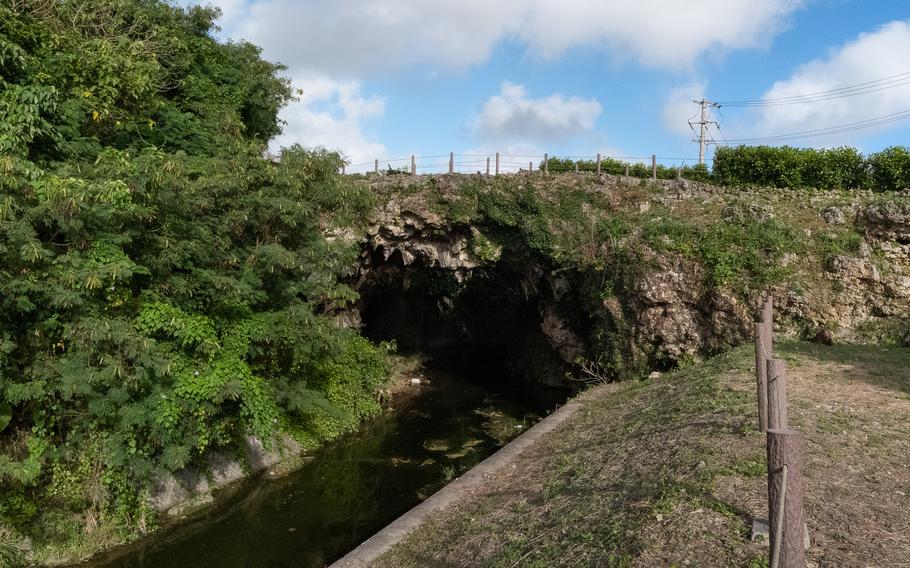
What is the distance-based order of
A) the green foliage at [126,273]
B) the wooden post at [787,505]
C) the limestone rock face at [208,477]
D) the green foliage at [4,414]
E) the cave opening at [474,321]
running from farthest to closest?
the cave opening at [474,321] → the limestone rock face at [208,477] → the green foliage at [4,414] → the green foliage at [126,273] → the wooden post at [787,505]

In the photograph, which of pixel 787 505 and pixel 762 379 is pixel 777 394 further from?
pixel 787 505

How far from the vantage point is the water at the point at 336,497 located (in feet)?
26.5

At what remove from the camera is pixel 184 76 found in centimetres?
1430

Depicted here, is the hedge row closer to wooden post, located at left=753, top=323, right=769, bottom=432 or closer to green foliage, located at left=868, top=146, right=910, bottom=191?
green foliage, located at left=868, top=146, right=910, bottom=191

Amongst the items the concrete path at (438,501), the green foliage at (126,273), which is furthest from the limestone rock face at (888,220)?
the green foliage at (126,273)

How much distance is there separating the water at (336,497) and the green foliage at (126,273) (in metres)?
0.90

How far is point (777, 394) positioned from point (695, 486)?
130 cm

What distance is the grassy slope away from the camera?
4426 millimetres

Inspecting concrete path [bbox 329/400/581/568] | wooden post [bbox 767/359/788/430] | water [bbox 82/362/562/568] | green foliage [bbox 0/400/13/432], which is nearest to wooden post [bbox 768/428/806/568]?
wooden post [bbox 767/359/788/430]

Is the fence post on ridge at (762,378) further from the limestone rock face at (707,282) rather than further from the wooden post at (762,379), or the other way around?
the limestone rock face at (707,282)

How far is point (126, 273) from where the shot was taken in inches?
286

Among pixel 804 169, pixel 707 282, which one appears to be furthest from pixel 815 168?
pixel 707 282

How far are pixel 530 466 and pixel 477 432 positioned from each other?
560cm

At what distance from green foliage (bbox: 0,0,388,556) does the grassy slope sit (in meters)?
4.41
